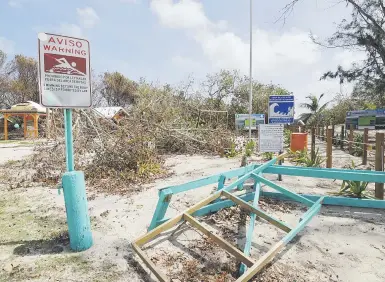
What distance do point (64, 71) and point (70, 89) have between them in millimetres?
198

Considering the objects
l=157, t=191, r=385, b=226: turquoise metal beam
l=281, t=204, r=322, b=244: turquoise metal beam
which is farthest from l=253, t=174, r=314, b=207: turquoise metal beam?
l=157, t=191, r=385, b=226: turquoise metal beam

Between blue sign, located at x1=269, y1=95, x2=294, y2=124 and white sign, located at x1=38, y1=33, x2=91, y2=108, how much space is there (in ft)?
15.9

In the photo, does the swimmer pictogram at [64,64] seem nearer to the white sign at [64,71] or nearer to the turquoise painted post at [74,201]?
the white sign at [64,71]

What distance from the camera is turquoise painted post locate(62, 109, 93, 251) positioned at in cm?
315

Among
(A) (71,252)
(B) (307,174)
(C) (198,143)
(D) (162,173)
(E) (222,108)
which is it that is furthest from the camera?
(E) (222,108)

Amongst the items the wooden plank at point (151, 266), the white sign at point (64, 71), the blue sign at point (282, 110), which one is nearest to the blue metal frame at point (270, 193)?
the wooden plank at point (151, 266)

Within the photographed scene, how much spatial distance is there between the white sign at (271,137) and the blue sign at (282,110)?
0.89 feet

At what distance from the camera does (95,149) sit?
7.65m

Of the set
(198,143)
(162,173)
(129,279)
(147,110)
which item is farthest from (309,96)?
(129,279)

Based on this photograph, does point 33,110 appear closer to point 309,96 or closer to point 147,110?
point 147,110

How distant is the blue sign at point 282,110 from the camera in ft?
22.7

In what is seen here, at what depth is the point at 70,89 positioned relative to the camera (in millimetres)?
3160

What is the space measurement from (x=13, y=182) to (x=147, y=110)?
4.59 m

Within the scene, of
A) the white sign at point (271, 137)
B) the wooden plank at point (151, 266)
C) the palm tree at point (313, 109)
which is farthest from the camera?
the palm tree at point (313, 109)
